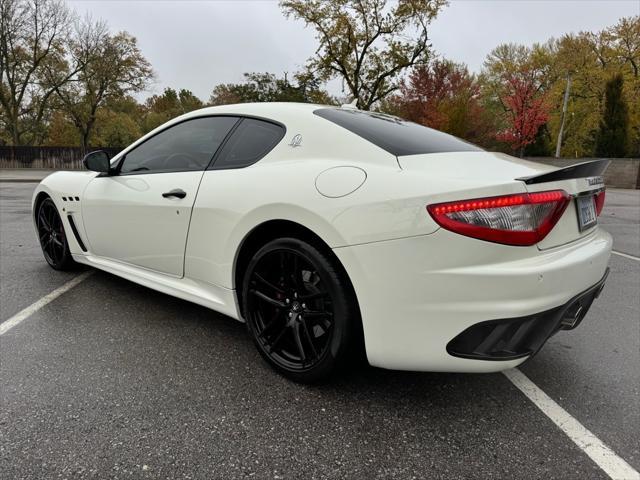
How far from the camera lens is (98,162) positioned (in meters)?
3.18

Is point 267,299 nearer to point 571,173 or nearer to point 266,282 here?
point 266,282

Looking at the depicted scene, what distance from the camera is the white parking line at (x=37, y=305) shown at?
282cm

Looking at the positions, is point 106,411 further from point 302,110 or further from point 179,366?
point 302,110

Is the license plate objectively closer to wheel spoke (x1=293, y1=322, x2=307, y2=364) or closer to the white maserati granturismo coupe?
the white maserati granturismo coupe

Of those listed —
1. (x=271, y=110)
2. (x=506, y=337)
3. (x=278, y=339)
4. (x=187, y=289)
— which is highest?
(x=271, y=110)

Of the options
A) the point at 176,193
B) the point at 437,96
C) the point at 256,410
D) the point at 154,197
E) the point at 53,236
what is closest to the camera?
the point at 256,410

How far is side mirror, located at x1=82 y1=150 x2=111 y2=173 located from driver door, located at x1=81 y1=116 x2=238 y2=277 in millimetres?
74

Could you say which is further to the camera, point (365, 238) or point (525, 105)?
point (525, 105)

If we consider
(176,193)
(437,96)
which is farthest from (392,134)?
(437,96)

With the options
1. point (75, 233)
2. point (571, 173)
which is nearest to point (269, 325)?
point (571, 173)

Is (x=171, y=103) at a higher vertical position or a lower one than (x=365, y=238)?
higher

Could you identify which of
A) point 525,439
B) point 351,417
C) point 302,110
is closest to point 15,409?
point 351,417

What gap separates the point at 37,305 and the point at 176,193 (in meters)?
1.56

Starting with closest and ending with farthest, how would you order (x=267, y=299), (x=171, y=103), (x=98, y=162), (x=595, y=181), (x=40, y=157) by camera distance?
(x=595, y=181), (x=267, y=299), (x=98, y=162), (x=40, y=157), (x=171, y=103)
